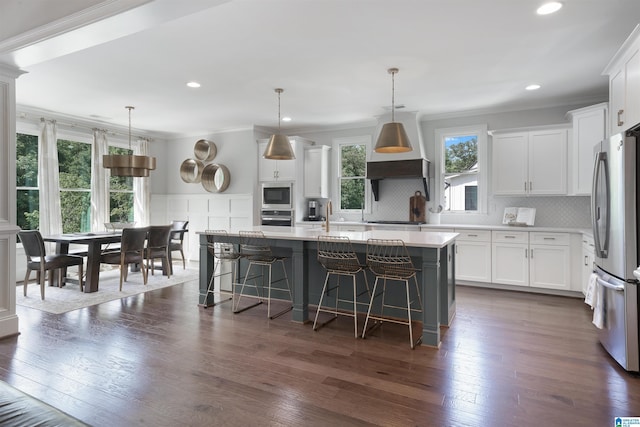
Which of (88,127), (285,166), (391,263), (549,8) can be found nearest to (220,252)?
(391,263)

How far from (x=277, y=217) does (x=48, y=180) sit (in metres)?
3.73

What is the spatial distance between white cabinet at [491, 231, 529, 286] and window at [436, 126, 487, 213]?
2.76 ft

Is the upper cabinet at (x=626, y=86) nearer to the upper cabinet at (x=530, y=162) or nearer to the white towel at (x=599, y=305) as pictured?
the white towel at (x=599, y=305)

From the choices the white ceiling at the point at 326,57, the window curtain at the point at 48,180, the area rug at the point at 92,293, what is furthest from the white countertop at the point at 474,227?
the window curtain at the point at 48,180

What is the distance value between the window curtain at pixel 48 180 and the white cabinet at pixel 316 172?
4.13 m

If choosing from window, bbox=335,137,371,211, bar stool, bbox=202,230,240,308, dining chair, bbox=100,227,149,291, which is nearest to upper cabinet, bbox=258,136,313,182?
window, bbox=335,137,371,211

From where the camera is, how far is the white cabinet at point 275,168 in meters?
7.05

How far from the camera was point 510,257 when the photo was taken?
529 cm

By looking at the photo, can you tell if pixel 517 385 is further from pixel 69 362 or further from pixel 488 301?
pixel 69 362

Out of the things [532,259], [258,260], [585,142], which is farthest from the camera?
[532,259]

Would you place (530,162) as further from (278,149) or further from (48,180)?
(48,180)

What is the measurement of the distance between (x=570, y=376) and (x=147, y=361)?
10.1 feet

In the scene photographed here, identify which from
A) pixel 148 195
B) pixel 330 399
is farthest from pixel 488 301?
pixel 148 195

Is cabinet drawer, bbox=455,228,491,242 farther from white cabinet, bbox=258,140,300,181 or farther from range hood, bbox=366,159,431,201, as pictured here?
white cabinet, bbox=258,140,300,181
